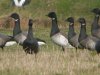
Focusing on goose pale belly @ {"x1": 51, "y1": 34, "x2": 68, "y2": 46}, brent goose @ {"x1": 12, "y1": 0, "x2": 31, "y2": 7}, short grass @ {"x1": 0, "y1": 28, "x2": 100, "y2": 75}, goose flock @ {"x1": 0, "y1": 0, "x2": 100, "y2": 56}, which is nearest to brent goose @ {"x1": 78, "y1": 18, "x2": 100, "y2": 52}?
goose flock @ {"x1": 0, "y1": 0, "x2": 100, "y2": 56}

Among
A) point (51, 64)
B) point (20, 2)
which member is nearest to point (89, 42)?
point (51, 64)

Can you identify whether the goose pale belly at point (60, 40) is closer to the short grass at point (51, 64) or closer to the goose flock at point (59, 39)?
the goose flock at point (59, 39)

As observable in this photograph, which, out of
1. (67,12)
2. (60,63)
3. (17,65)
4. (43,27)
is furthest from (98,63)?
(67,12)

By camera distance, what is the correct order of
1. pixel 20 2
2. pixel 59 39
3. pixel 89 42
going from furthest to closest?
1. pixel 20 2
2. pixel 59 39
3. pixel 89 42

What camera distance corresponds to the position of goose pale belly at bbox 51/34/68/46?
21.0m

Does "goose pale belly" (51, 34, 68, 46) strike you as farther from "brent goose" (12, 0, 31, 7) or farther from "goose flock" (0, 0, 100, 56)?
"brent goose" (12, 0, 31, 7)

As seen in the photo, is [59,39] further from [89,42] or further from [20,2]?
[20,2]

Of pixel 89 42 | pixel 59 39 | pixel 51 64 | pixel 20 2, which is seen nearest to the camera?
pixel 51 64

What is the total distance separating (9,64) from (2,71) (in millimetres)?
Answer: 1121

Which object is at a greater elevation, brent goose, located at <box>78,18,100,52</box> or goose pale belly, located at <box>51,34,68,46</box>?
brent goose, located at <box>78,18,100,52</box>

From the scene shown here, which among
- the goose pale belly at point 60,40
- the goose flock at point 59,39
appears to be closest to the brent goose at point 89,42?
the goose flock at point 59,39

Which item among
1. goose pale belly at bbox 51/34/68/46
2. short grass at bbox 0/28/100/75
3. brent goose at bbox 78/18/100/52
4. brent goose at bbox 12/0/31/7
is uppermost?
short grass at bbox 0/28/100/75

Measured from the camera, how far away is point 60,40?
21.1 meters

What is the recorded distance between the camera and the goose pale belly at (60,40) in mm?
21047
